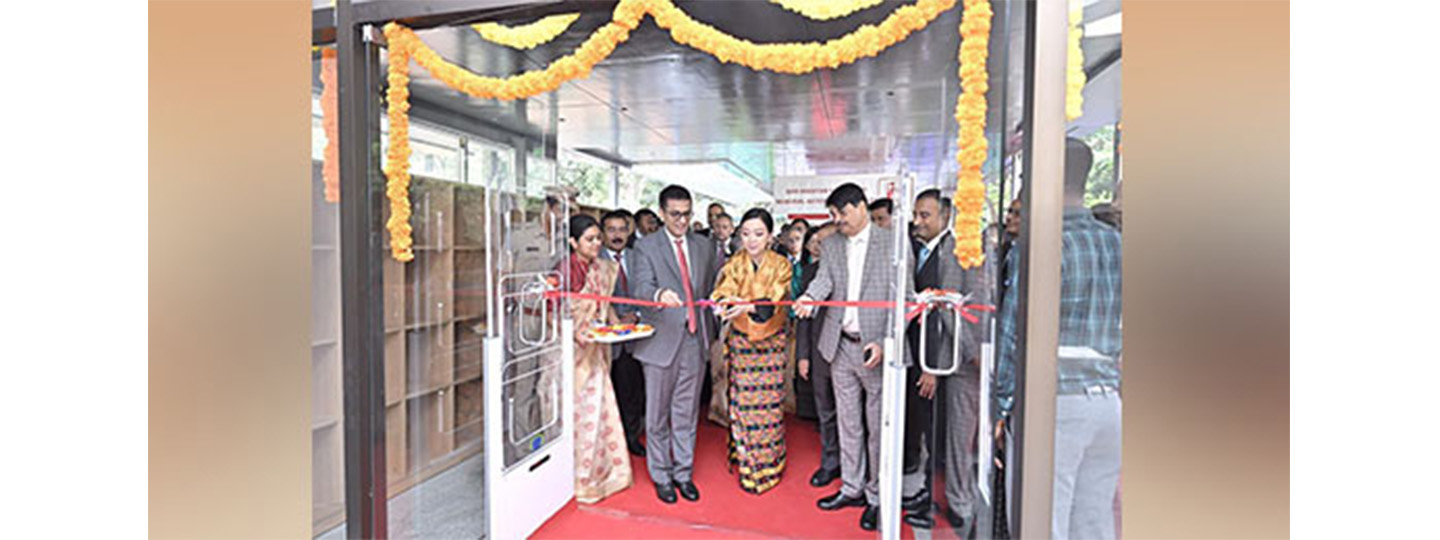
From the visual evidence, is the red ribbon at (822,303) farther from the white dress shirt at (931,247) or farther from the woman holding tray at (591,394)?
the white dress shirt at (931,247)

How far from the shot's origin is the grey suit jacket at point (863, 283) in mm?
2668

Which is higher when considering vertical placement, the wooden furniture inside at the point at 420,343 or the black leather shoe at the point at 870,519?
the wooden furniture inside at the point at 420,343

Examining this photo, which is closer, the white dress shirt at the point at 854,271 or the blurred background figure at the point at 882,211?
the white dress shirt at the point at 854,271

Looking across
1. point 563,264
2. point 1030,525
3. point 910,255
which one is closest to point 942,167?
point 910,255

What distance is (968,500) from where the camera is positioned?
219cm

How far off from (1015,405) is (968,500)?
607mm

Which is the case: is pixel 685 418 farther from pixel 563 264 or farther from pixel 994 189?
pixel 994 189

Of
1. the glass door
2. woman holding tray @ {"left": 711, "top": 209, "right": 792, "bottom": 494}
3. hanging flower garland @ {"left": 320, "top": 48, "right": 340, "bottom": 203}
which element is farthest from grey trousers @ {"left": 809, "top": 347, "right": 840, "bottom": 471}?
hanging flower garland @ {"left": 320, "top": 48, "right": 340, "bottom": 203}

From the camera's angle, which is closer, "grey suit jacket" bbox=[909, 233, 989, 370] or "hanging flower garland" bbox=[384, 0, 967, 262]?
"hanging flower garland" bbox=[384, 0, 967, 262]

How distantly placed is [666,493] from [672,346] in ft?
2.21

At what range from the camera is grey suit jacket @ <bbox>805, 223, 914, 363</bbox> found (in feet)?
8.75

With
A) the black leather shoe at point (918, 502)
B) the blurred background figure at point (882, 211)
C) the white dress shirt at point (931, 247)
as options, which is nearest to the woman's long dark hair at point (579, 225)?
the blurred background figure at point (882, 211)

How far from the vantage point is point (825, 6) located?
2000mm

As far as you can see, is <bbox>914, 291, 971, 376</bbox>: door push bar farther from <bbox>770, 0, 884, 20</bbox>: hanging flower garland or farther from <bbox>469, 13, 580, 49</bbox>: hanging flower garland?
<bbox>469, 13, 580, 49</bbox>: hanging flower garland
